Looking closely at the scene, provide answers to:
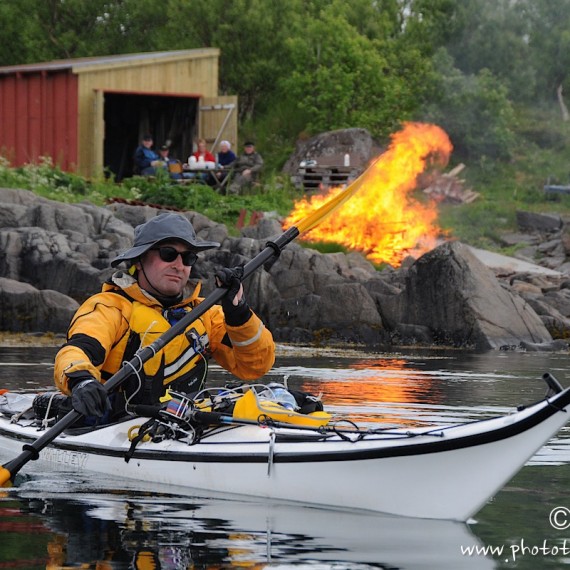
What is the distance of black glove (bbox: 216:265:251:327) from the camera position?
7969mm

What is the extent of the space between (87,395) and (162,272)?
1.03 metres

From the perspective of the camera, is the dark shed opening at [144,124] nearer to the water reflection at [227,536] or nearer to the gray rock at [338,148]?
the gray rock at [338,148]

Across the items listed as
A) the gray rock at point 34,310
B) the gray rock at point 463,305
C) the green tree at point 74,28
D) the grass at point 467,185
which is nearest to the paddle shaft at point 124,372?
the gray rock at point 34,310

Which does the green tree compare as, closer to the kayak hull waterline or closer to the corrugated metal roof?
the corrugated metal roof

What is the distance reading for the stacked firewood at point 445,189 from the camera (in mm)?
35419

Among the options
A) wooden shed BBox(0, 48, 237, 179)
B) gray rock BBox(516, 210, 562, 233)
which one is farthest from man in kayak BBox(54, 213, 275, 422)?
gray rock BBox(516, 210, 562, 233)

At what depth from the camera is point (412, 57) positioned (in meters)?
39.8

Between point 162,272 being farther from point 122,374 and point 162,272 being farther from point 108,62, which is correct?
point 108,62

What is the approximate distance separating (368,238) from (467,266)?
5.03 m

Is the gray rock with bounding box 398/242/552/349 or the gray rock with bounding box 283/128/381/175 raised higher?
the gray rock with bounding box 283/128/381/175

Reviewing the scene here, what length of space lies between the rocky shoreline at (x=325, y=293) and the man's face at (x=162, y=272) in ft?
41.6

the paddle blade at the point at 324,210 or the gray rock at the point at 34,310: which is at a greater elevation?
the paddle blade at the point at 324,210

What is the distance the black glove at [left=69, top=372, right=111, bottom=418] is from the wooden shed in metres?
23.1

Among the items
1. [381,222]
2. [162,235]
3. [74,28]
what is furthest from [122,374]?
[74,28]
